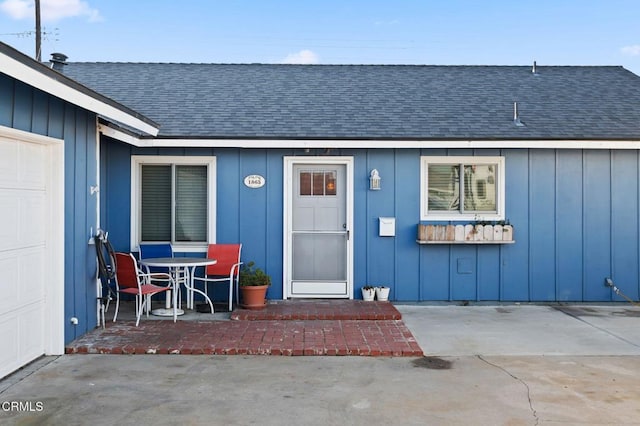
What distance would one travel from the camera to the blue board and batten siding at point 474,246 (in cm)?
806

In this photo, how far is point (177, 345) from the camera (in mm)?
5719

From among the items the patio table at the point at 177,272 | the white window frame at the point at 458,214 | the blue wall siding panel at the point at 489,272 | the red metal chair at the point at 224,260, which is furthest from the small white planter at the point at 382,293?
the patio table at the point at 177,272

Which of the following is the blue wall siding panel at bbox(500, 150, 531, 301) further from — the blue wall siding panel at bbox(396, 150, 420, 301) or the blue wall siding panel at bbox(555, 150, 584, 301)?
the blue wall siding panel at bbox(396, 150, 420, 301)

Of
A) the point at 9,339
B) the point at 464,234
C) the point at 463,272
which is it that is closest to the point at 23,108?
the point at 9,339

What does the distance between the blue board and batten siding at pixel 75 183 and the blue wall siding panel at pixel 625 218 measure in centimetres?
674

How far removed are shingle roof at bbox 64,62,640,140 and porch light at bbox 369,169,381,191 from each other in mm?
515

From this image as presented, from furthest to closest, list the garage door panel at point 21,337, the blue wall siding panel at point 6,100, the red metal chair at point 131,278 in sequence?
the red metal chair at point 131,278, the garage door panel at point 21,337, the blue wall siding panel at point 6,100

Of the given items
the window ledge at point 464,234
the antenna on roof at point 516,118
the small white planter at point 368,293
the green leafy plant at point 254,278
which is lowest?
the small white planter at point 368,293

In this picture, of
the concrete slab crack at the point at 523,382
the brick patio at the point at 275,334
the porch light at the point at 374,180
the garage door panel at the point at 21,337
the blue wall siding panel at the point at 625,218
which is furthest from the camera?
the blue wall siding panel at the point at 625,218

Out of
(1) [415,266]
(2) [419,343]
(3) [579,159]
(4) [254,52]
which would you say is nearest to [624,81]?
(3) [579,159]

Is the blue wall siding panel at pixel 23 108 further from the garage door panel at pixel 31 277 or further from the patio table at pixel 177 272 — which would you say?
Answer: the patio table at pixel 177 272

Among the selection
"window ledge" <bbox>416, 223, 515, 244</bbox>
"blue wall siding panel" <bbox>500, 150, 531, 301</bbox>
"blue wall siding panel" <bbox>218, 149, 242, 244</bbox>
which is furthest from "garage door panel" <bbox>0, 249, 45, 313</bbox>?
"blue wall siding panel" <bbox>500, 150, 531, 301</bbox>

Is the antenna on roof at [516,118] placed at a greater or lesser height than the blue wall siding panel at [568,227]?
greater

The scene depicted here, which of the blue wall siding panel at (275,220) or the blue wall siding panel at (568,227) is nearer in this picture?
the blue wall siding panel at (275,220)
